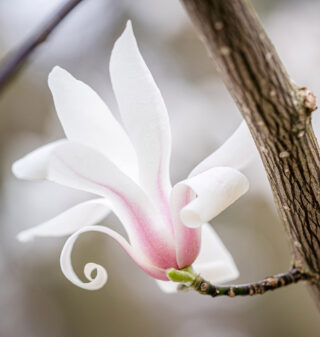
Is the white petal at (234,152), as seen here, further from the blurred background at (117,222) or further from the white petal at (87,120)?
the blurred background at (117,222)

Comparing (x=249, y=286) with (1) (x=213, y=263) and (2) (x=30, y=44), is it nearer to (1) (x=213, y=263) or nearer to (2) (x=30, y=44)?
(1) (x=213, y=263)

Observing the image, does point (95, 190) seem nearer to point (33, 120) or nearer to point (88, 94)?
point (88, 94)

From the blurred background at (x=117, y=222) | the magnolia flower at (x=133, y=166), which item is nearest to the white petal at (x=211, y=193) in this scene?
the magnolia flower at (x=133, y=166)

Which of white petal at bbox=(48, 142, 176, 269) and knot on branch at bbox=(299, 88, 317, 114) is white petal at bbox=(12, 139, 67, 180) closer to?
white petal at bbox=(48, 142, 176, 269)

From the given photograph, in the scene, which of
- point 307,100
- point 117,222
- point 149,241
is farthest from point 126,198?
point 117,222

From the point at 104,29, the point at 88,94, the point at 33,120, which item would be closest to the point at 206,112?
the point at 104,29

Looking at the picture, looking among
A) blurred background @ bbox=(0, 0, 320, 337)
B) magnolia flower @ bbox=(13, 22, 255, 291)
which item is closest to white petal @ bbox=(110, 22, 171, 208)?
magnolia flower @ bbox=(13, 22, 255, 291)
